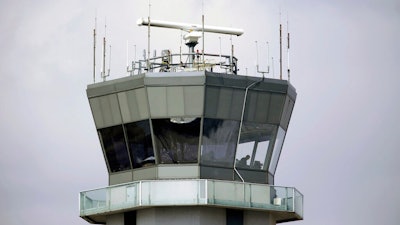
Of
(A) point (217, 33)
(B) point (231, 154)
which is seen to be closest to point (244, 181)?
(B) point (231, 154)

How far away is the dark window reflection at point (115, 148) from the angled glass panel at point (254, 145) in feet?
20.9

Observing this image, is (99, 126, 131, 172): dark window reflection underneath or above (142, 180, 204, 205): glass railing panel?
above

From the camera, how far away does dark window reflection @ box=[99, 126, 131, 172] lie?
130250mm

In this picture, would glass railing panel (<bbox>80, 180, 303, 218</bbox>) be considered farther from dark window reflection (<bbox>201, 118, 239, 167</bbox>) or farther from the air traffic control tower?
dark window reflection (<bbox>201, 118, 239, 167</bbox>)

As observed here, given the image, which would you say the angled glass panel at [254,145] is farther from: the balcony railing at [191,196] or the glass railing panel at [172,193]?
the glass railing panel at [172,193]

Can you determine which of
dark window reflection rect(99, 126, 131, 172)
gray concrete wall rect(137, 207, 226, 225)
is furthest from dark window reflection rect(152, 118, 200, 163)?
gray concrete wall rect(137, 207, 226, 225)

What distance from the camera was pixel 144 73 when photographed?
5054 inches

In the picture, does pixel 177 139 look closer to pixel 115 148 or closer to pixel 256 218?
Answer: pixel 115 148

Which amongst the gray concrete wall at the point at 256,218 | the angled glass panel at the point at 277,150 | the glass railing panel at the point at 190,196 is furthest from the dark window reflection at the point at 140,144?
the angled glass panel at the point at 277,150

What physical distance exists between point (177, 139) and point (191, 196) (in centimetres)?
334

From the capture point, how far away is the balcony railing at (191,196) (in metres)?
127

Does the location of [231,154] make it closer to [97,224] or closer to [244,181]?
[244,181]

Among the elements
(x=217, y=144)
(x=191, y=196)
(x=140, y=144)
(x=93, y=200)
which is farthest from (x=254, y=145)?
(x=93, y=200)

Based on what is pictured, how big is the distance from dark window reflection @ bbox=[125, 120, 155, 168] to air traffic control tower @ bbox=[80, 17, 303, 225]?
55mm
